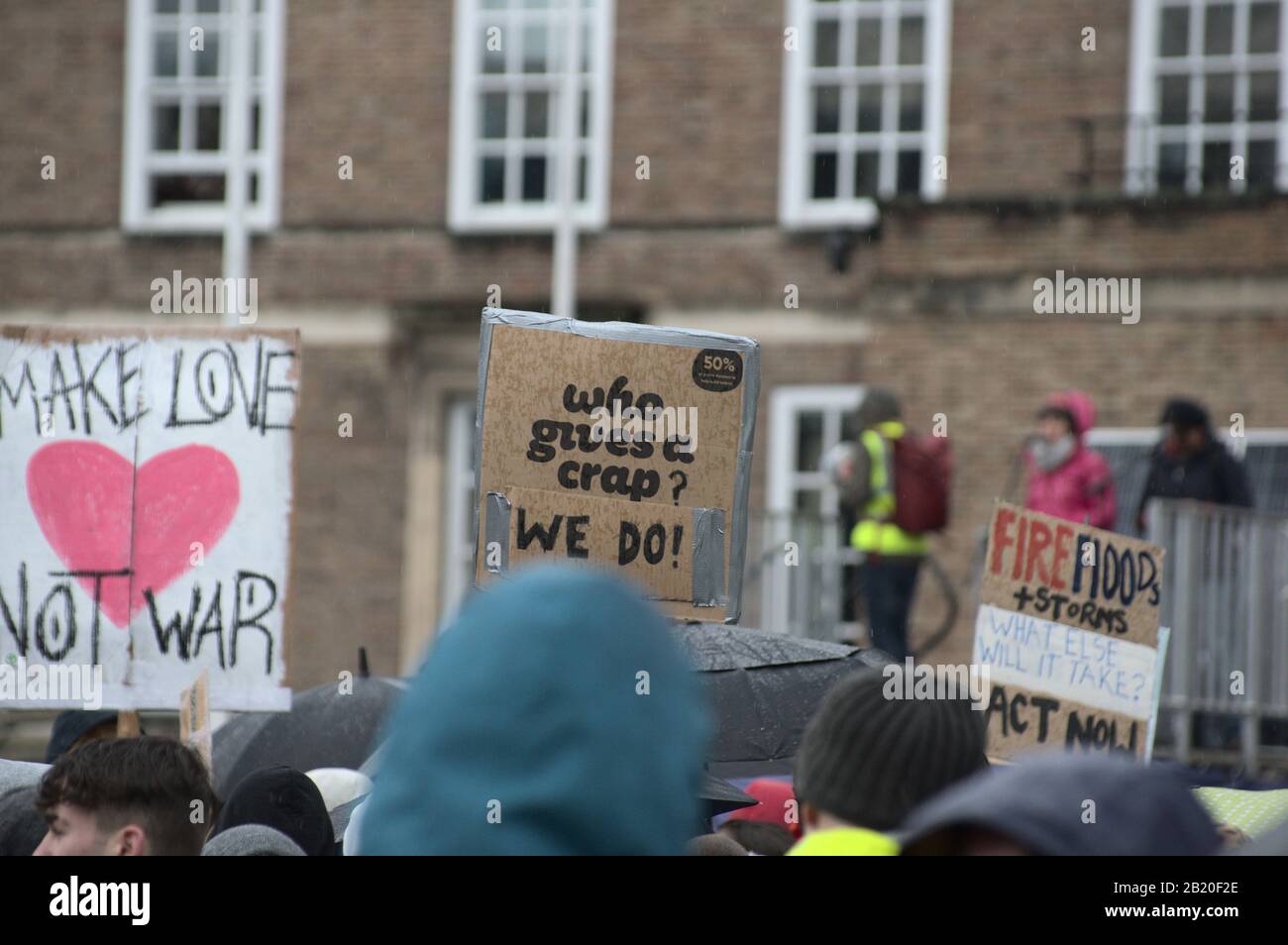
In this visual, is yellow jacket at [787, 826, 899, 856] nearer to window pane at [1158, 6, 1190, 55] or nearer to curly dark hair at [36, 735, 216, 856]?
curly dark hair at [36, 735, 216, 856]

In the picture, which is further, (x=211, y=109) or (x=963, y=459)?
(x=211, y=109)

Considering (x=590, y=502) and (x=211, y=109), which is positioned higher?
(x=211, y=109)

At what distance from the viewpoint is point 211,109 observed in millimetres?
18906

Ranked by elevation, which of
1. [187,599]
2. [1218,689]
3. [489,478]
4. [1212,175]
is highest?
[1212,175]

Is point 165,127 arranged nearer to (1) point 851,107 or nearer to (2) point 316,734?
(1) point 851,107

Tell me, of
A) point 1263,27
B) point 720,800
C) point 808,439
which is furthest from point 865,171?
point 720,800

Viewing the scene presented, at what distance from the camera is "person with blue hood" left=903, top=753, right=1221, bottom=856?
2.09 meters

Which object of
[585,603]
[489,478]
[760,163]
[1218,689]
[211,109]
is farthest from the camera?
[211,109]

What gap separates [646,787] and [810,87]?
16.0 metres

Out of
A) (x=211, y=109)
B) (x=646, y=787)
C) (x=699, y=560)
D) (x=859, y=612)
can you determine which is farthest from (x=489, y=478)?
(x=211, y=109)

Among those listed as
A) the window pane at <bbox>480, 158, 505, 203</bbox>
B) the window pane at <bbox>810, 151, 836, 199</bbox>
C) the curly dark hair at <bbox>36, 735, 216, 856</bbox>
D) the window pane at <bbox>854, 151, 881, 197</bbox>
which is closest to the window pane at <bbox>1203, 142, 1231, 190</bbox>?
the window pane at <bbox>854, 151, 881, 197</bbox>

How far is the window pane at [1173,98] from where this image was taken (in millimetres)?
16578

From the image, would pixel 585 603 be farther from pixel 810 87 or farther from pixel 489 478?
pixel 810 87

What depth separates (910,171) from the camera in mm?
17484
